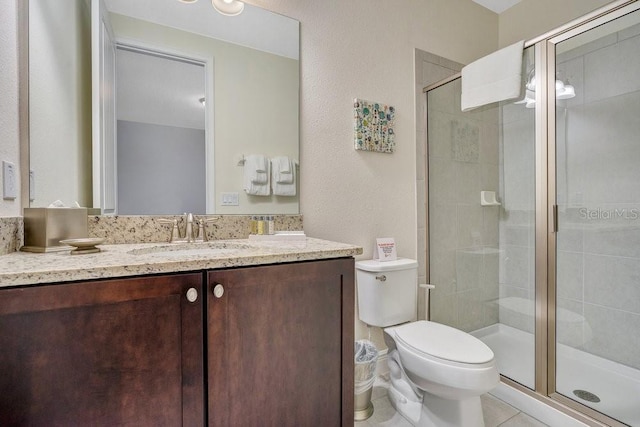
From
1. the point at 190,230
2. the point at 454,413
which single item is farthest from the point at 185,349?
the point at 454,413

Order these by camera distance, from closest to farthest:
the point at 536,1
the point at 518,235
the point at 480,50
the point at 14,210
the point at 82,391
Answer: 1. the point at 82,391
2. the point at 14,210
3. the point at 518,235
4. the point at 536,1
5. the point at 480,50

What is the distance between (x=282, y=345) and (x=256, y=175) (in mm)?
900

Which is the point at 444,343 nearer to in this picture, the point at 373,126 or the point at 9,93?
the point at 373,126

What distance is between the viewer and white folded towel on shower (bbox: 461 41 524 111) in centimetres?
174

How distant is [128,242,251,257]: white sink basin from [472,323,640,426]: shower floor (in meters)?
1.69

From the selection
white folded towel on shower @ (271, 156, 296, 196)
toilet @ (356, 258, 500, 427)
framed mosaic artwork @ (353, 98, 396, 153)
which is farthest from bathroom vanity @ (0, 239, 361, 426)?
framed mosaic artwork @ (353, 98, 396, 153)

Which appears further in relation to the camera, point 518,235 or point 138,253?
point 518,235

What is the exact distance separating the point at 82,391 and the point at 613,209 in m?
2.41

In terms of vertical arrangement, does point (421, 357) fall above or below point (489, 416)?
above

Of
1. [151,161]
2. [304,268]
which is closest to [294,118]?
[151,161]

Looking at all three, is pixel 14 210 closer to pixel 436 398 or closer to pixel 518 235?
pixel 436 398

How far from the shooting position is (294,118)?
1.74 m

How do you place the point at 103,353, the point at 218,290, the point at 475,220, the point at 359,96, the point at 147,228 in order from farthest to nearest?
1. the point at 475,220
2. the point at 359,96
3. the point at 147,228
4. the point at 218,290
5. the point at 103,353

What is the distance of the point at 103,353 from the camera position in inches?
31.7
